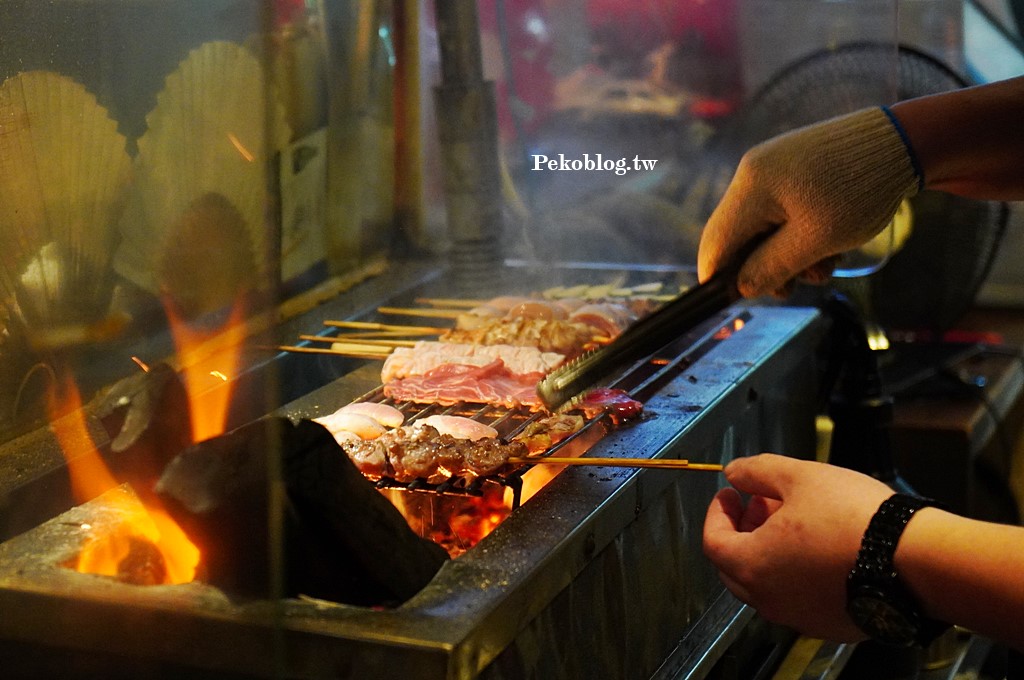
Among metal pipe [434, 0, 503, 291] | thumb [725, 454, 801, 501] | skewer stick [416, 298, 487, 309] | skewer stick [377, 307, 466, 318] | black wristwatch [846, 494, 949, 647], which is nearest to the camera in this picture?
black wristwatch [846, 494, 949, 647]

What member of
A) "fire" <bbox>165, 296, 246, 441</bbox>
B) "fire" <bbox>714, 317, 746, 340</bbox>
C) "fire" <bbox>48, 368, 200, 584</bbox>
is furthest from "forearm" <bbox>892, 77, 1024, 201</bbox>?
"fire" <bbox>48, 368, 200, 584</bbox>

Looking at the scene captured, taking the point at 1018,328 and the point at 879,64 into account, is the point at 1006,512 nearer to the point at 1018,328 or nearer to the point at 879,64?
the point at 1018,328

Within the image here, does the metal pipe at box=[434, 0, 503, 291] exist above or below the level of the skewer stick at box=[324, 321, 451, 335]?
above

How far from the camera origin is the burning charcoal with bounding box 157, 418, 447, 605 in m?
1.80

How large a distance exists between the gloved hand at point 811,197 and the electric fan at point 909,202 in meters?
1.09

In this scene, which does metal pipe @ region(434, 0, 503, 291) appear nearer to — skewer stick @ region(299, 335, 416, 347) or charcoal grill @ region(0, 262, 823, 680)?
skewer stick @ region(299, 335, 416, 347)

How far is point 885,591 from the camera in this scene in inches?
69.7

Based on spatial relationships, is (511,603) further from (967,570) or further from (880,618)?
(967,570)

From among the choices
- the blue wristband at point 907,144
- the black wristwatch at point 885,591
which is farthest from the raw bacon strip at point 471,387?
the black wristwatch at point 885,591

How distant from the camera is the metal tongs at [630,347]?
7.91 ft

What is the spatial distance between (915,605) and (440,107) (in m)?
2.73

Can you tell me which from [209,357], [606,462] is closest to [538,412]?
[606,462]

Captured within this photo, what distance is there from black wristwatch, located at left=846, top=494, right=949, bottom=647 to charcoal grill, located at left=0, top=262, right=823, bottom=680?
510 mm

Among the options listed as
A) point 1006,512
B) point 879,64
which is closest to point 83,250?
point 879,64
